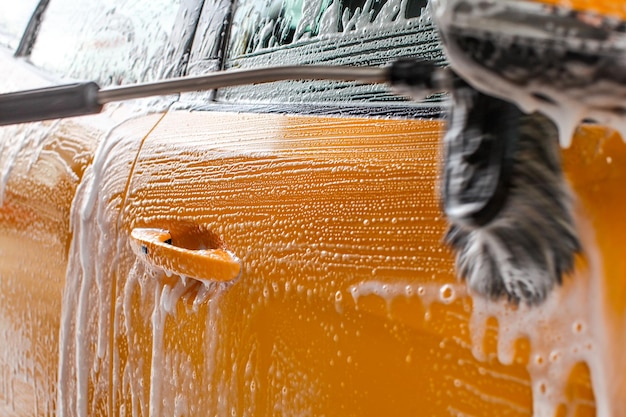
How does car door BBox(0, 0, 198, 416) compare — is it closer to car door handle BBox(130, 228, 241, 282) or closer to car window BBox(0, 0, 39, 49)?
car door handle BBox(130, 228, 241, 282)

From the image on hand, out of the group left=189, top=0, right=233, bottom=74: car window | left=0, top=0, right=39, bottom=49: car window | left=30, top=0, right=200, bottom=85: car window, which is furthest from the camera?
left=0, top=0, right=39, bottom=49: car window

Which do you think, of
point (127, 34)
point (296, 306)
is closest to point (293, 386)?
point (296, 306)

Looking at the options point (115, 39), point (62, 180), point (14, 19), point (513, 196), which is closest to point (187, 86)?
point (513, 196)

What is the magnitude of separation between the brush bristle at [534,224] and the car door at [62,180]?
0.83 meters

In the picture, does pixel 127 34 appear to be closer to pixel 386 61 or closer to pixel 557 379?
pixel 386 61

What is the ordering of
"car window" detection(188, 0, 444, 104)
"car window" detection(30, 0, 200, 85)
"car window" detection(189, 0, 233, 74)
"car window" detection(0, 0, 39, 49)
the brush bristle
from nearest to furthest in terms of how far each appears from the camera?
the brush bristle, "car window" detection(188, 0, 444, 104), "car window" detection(189, 0, 233, 74), "car window" detection(30, 0, 200, 85), "car window" detection(0, 0, 39, 49)

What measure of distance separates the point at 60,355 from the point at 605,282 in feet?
3.92

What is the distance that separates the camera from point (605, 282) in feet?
2.28

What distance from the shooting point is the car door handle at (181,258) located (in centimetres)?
110

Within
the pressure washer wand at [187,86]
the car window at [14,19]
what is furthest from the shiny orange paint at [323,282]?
the car window at [14,19]

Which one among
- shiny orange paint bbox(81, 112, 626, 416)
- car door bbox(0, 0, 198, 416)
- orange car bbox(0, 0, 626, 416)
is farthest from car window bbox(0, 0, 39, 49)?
shiny orange paint bbox(81, 112, 626, 416)

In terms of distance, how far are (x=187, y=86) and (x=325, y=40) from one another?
0.88 feet

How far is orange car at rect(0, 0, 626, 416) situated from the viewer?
28.7 inches

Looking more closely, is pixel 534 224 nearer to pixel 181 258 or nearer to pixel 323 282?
pixel 323 282
